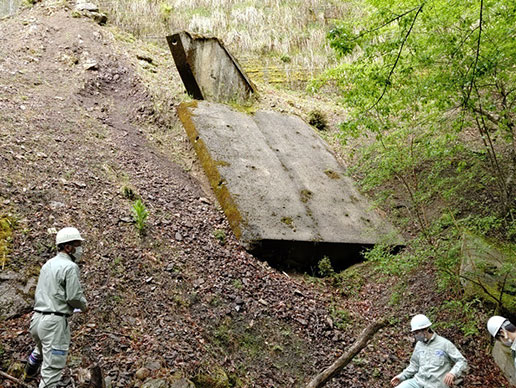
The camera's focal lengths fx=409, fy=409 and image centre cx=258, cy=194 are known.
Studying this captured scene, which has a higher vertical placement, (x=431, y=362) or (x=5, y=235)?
(x=5, y=235)

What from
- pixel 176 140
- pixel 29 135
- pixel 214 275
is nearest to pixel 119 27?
pixel 176 140

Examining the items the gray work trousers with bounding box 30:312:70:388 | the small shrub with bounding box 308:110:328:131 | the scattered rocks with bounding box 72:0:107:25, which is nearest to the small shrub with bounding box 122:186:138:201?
the gray work trousers with bounding box 30:312:70:388

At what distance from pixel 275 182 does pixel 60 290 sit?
15.3ft

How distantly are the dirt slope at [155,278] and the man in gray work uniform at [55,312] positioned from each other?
0.34 meters

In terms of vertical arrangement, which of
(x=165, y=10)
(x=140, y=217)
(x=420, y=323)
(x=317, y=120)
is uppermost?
(x=165, y=10)

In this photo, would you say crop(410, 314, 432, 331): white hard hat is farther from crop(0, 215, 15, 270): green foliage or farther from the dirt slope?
crop(0, 215, 15, 270): green foliage

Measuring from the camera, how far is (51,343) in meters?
3.18

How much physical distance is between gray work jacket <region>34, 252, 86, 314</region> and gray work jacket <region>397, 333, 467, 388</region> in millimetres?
3287

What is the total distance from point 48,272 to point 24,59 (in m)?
7.89

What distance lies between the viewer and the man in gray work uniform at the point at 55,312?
317 cm

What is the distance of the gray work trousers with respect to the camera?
3.14 m

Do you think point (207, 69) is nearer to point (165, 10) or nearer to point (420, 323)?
point (165, 10)

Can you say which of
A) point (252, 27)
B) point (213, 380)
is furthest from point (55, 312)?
point (252, 27)

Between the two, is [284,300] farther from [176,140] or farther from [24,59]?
[24,59]
